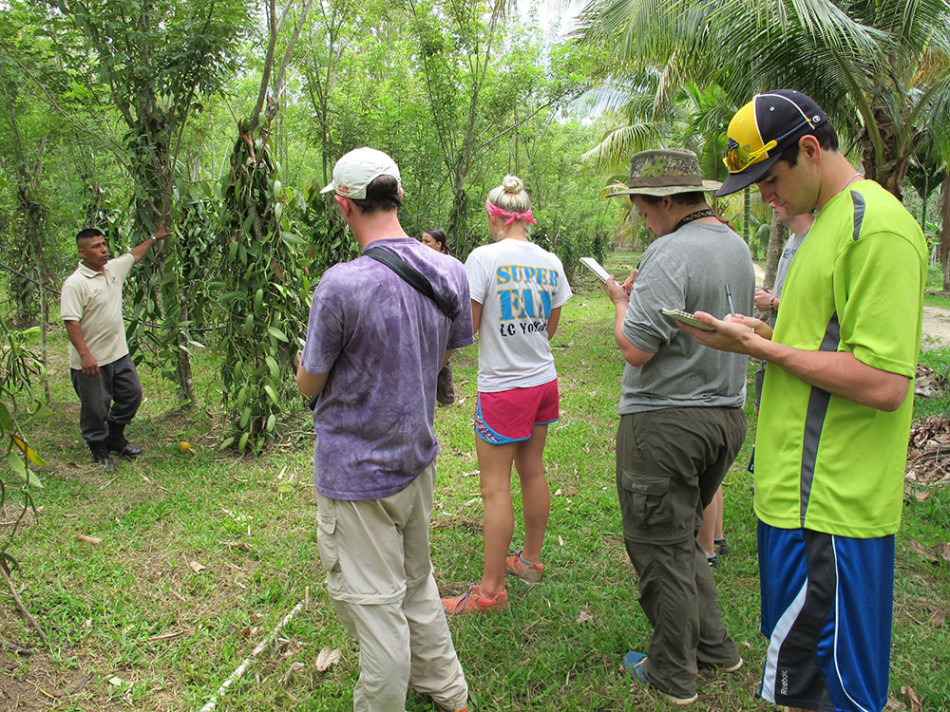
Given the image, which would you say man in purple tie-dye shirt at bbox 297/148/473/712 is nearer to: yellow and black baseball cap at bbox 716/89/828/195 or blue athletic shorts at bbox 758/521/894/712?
yellow and black baseball cap at bbox 716/89/828/195

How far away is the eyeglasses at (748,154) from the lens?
65.8 inches

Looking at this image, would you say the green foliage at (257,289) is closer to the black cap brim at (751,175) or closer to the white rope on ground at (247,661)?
the white rope on ground at (247,661)

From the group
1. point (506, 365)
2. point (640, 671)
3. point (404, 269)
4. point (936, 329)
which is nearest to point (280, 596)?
point (506, 365)

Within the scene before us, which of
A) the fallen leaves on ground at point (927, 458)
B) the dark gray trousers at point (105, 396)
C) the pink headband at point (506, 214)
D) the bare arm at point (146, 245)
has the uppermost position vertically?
the pink headband at point (506, 214)

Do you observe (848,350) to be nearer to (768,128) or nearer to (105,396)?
(768,128)

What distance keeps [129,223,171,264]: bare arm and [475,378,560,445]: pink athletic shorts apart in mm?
3802

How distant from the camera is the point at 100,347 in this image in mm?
5121

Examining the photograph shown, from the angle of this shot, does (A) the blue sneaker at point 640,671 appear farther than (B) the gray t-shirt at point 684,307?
Yes

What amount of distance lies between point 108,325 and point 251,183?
163cm

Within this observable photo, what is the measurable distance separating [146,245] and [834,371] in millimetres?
5431

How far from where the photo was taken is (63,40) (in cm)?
518

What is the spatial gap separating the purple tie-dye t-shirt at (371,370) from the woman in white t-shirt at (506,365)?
0.85 metres

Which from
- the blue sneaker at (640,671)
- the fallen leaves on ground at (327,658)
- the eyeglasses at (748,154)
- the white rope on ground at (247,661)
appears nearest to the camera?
the eyeglasses at (748,154)

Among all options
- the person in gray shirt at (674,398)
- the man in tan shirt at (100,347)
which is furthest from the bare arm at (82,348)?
the person in gray shirt at (674,398)
